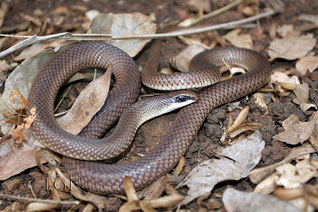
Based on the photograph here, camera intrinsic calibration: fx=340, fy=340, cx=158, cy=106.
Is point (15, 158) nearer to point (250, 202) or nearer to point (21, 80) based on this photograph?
point (21, 80)

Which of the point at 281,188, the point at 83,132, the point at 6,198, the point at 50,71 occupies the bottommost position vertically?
the point at 281,188

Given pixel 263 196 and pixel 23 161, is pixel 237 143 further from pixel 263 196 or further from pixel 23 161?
pixel 23 161

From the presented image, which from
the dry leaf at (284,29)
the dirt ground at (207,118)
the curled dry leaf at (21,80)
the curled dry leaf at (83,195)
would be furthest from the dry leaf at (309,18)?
the curled dry leaf at (83,195)

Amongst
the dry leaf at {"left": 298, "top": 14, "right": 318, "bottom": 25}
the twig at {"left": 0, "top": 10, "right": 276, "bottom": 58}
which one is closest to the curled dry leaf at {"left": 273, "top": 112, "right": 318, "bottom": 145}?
the twig at {"left": 0, "top": 10, "right": 276, "bottom": 58}

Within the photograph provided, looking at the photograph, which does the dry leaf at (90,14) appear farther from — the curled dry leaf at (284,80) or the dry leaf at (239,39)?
the curled dry leaf at (284,80)

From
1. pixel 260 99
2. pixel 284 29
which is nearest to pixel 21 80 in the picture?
pixel 260 99

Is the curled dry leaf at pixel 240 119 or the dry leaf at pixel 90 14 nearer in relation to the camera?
the curled dry leaf at pixel 240 119

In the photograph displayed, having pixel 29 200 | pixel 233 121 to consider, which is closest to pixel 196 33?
pixel 233 121
